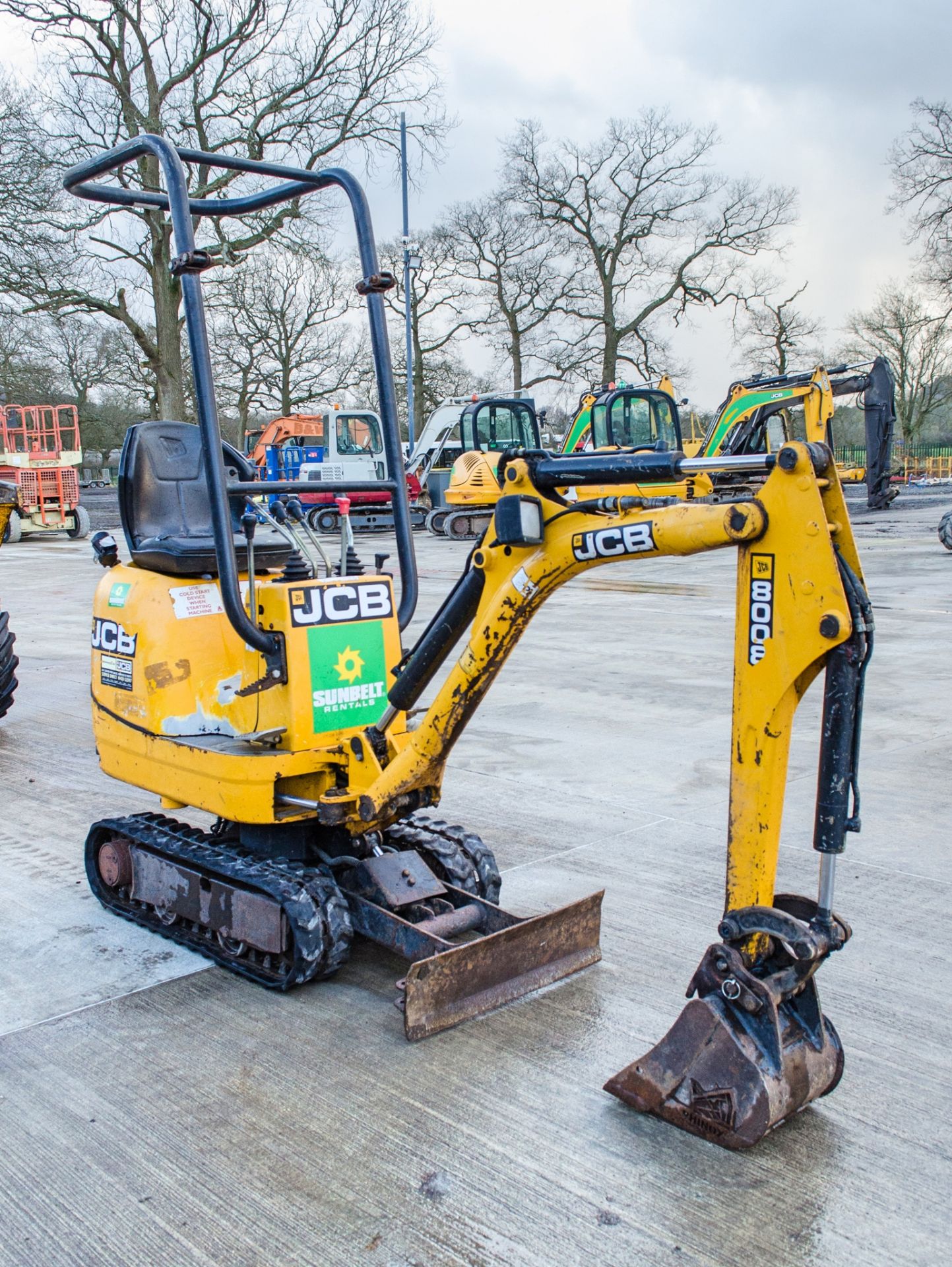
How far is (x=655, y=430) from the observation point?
77.6ft

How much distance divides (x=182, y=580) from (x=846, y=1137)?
284 centimetres

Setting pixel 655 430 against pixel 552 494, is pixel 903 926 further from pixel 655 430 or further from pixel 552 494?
Answer: pixel 655 430

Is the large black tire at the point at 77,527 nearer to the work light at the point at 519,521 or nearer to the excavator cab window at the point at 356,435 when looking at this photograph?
the excavator cab window at the point at 356,435

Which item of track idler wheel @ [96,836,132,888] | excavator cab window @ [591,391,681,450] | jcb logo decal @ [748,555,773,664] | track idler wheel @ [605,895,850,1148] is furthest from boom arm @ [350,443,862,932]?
excavator cab window @ [591,391,681,450]

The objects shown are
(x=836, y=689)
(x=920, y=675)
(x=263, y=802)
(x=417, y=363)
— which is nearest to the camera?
(x=836, y=689)

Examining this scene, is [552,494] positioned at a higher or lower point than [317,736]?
higher

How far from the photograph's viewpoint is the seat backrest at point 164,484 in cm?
461

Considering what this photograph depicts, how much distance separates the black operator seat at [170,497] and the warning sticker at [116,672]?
1.23 ft

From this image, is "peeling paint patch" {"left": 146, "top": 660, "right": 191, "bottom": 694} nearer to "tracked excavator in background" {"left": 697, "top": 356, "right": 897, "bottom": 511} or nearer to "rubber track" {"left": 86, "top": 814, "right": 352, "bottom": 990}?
"rubber track" {"left": 86, "top": 814, "right": 352, "bottom": 990}

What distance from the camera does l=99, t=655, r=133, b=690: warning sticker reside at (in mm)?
4426

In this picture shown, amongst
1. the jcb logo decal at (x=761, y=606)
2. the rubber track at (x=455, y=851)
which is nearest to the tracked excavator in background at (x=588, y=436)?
the rubber track at (x=455, y=851)

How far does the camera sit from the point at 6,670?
7.30 metres

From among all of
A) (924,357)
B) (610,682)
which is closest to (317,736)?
(610,682)

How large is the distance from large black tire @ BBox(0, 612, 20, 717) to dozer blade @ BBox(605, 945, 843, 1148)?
5.39m
